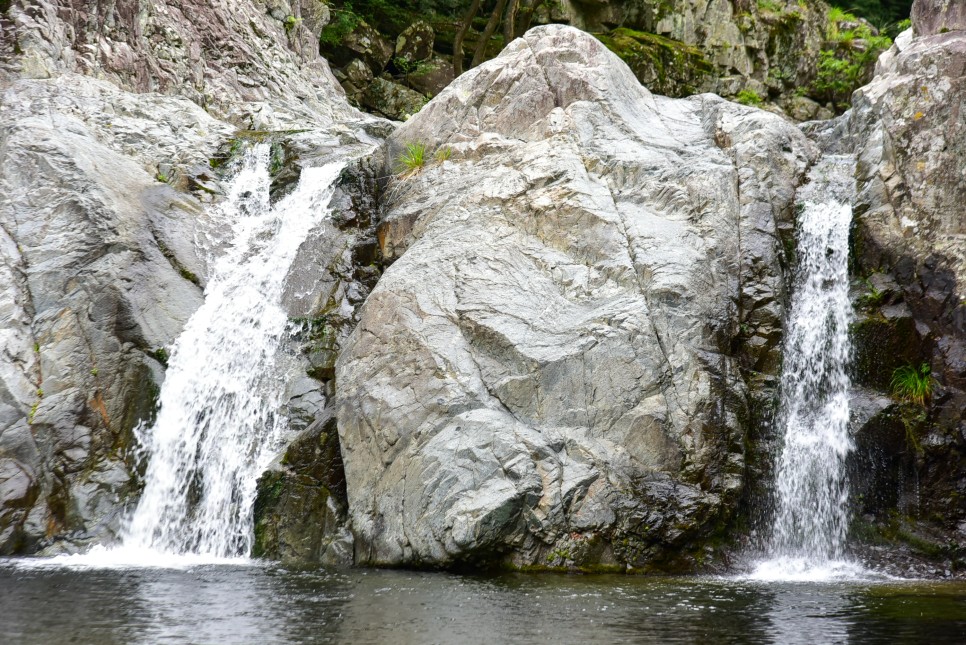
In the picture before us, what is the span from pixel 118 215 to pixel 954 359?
498 inches

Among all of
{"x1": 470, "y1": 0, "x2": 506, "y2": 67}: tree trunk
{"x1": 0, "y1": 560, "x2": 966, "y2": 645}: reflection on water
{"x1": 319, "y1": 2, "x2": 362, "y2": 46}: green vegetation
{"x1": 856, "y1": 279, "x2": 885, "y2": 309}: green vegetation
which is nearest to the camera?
{"x1": 0, "y1": 560, "x2": 966, "y2": 645}: reflection on water

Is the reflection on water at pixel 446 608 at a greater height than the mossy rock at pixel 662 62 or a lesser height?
lesser

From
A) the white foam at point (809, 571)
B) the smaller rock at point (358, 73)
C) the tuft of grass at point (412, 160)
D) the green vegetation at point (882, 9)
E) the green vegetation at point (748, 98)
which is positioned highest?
the green vegetation at point (882, 9)

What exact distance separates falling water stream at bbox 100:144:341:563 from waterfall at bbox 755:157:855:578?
6901 mm

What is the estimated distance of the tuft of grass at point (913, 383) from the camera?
1045 cm

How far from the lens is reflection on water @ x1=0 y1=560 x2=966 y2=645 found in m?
5.90

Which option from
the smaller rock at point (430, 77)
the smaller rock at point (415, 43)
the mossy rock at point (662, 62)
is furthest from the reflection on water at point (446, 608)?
the smaller rock at point (415, 43)

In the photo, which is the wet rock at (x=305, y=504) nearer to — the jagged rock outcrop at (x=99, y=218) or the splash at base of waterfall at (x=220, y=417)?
the splash at base of waterfall at (x=220, y=417)

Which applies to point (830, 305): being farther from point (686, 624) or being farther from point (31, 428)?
point (31, 428)

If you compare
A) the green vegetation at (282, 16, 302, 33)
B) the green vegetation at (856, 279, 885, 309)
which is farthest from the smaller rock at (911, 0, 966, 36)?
the green vegetation at (282, 16, 302, 33)

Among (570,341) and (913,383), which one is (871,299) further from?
(570,341)

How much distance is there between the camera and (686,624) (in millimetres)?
6312

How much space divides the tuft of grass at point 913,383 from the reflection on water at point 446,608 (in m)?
2.76

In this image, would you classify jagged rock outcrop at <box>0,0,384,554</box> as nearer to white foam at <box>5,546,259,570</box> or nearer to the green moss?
the green moss
